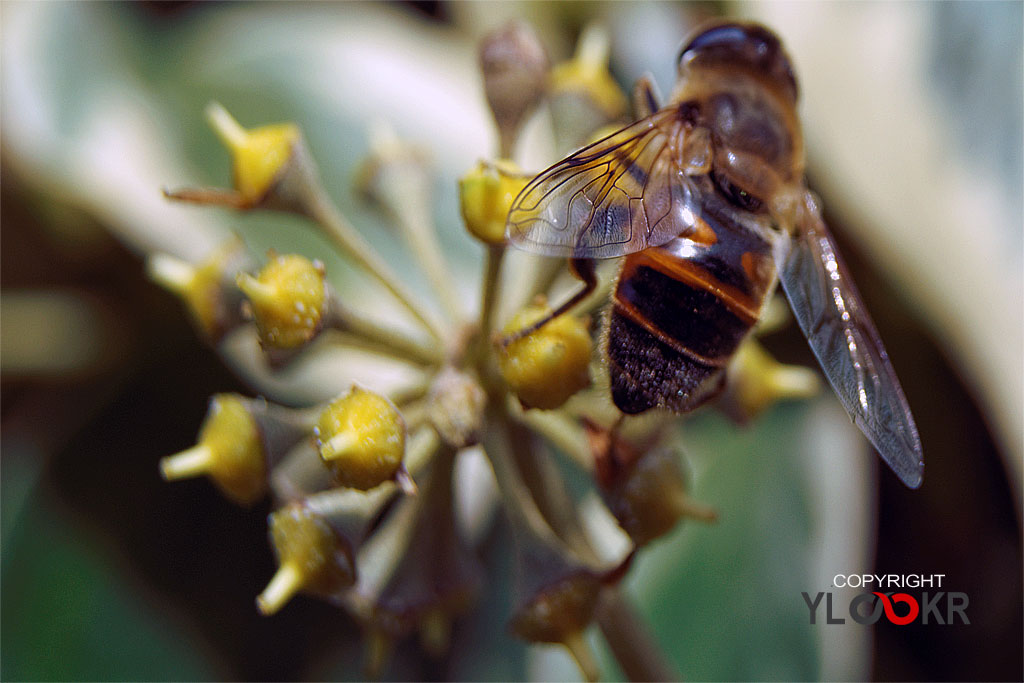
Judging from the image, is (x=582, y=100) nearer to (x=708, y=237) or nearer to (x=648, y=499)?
(x=708, y=237)

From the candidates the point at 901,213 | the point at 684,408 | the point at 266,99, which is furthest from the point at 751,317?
the point at 266,99

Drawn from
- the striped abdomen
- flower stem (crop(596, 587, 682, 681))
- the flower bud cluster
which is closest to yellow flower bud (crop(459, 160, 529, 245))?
the flower bud cluster

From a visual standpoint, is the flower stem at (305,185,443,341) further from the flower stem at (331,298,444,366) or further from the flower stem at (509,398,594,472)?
the flower stem at (509,398,594,472)

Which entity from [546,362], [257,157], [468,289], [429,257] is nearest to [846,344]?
[546,362]

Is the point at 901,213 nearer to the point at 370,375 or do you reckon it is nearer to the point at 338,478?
the point at 370,375

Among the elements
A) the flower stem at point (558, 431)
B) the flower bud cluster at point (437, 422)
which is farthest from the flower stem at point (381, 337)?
the flower stem at point (558, 431)

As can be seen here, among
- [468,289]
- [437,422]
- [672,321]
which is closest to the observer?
[672,321]

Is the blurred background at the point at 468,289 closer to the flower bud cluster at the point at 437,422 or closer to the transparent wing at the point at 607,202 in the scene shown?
the flower bud cluster at the point at 437,422
